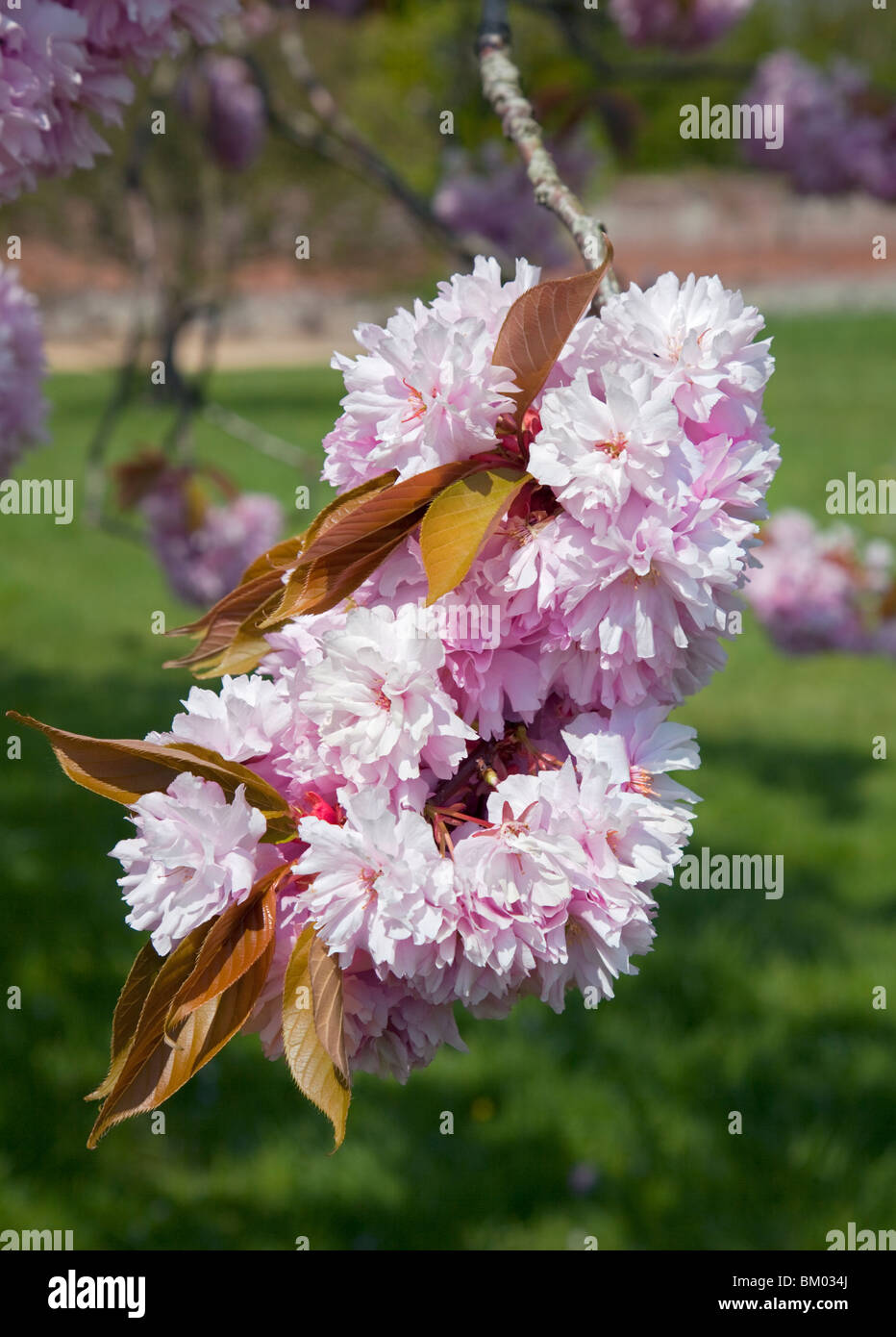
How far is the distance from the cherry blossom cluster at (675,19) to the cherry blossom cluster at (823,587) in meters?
1.61

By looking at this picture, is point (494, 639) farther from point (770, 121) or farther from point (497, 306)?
point (770, 121)

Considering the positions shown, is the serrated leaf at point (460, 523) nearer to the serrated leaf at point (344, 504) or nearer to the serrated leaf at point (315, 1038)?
the serrated leaf at point (344, 504)

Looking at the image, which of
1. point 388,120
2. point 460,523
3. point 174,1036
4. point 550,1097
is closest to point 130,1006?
point 174,1036

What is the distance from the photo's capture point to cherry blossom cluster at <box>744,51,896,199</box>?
12.7 feet

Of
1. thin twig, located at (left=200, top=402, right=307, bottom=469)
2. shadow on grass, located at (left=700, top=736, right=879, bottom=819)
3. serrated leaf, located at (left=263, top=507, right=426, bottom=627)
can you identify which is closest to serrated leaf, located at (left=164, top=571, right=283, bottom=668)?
serrated leaf, located at (left=263, top=507, right=426, bottom=627)

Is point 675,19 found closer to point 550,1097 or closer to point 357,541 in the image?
point 550,1097

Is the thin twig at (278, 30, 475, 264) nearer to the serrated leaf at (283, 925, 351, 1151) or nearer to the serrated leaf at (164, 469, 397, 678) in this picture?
the serrated leaf at (164, 469, 397, 678)

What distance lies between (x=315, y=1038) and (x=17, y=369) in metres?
1.28

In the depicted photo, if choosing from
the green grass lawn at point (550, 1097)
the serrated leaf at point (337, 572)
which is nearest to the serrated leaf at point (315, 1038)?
the serrated leaf at point (337, 572)

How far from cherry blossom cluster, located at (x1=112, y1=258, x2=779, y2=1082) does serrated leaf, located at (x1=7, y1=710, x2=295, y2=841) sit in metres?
0.02

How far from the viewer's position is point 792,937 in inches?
158

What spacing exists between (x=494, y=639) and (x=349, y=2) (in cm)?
326

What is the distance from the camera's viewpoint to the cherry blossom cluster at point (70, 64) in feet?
4.10
